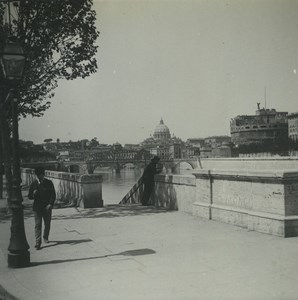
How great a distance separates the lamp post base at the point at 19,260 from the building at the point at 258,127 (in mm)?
119030

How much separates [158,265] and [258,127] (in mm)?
128250

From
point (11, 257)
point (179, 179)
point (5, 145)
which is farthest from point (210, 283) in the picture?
point (5, 145)

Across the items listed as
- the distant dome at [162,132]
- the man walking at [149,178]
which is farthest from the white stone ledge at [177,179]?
the distant dome at [162,132]

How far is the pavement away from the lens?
16.3ft

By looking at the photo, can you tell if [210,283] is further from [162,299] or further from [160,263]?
[160,263]

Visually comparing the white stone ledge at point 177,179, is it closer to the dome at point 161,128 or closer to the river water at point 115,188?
the river water at point 115,188

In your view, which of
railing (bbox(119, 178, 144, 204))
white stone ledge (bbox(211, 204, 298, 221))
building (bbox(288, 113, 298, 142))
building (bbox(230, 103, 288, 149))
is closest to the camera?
white stone ledge (bbox(211, 204, 298, 221))

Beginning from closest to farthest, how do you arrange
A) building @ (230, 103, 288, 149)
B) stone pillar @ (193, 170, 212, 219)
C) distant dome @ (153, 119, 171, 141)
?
stone pillar @ (193, 170, 212, 219) → building @ (230, 103, 288, 149) → distant dome @ (153, 119, 171, 141)

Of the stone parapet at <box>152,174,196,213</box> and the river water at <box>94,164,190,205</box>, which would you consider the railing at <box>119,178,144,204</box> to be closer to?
the stone parapet at <box>152,174,196,213</box>

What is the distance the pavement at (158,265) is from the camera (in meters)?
4.96

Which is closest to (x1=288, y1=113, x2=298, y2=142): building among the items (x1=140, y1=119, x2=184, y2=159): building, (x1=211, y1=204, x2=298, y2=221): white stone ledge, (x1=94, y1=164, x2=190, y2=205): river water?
(x1=94, y1=164, x2=190, y2=205): river water

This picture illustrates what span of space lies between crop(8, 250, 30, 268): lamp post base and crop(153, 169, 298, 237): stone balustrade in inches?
154

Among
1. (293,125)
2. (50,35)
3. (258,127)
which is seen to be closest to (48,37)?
(50,35)

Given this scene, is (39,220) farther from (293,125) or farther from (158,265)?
(293,125)
